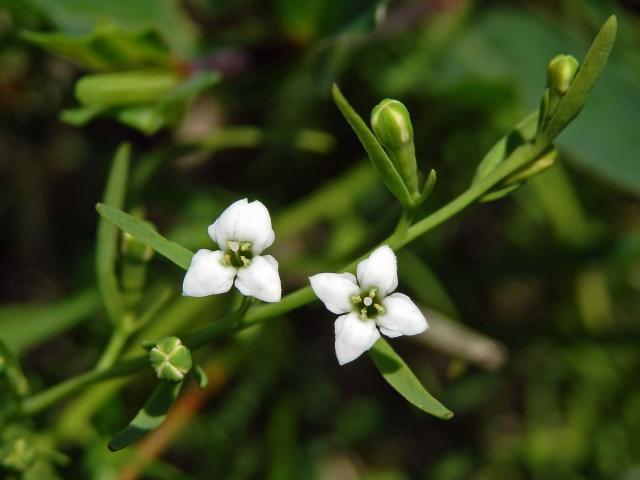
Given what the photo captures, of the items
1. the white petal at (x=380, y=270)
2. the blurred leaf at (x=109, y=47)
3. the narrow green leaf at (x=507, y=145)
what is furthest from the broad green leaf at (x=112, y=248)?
the narrow green leaf at (x=507, y=145)

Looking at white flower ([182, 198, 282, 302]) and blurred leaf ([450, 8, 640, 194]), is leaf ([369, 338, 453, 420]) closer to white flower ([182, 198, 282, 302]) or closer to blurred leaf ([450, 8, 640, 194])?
white flower ([182, 198, 282, 302])

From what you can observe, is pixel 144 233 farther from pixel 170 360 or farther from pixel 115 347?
pixel 115 347

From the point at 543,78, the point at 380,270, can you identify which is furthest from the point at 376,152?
the point at 543,78

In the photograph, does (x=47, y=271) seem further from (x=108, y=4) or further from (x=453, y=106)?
(x=453, y=106)

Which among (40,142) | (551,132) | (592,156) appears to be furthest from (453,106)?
(40,142)

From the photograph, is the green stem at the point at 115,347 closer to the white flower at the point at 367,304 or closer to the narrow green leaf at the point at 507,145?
the white flower at the point at 367,304

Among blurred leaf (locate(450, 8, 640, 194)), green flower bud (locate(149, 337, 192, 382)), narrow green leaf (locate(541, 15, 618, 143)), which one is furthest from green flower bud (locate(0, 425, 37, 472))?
blurred leaf (locate(450, 8, 640, 194))
